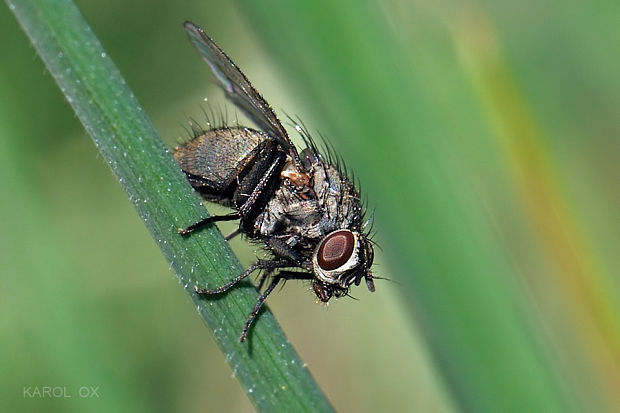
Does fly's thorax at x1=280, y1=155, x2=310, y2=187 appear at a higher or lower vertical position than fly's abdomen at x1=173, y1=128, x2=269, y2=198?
lower

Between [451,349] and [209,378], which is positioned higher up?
[451,349]

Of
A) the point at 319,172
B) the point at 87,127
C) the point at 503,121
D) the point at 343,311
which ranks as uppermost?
the point at 87,127

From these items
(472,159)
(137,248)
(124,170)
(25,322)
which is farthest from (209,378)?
(124,170)

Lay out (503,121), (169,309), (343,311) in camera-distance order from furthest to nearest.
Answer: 1. (343,311)
2. (169,309)
3. (503,121)

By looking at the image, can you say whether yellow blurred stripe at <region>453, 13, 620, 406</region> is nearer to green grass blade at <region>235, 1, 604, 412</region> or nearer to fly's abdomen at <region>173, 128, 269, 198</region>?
fly's abdomen at <region>173, 128, 269, 198</region>

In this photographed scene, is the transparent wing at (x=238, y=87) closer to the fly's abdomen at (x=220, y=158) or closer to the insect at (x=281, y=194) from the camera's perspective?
the insect at (x=281, y=194)

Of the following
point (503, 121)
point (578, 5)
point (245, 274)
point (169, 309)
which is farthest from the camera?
point (169, 309)

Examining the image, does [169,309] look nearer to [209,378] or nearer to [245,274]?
[209,378]

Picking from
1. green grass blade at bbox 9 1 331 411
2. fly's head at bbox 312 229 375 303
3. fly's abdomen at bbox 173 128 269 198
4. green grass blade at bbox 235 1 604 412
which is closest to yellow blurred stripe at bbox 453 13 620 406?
fly's head at bbox 312 229 375 303
